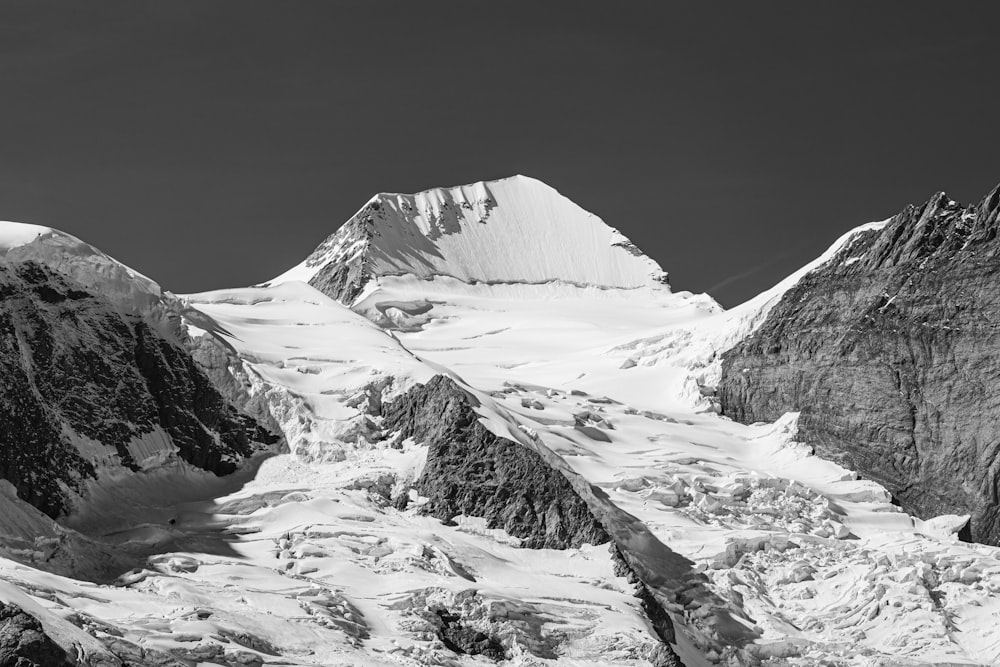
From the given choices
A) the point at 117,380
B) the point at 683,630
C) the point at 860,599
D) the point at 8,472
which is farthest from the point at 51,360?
the point at 860,599

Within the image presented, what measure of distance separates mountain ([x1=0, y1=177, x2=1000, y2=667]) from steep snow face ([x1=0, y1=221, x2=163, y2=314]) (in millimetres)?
201

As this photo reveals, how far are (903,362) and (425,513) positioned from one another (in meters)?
54.2

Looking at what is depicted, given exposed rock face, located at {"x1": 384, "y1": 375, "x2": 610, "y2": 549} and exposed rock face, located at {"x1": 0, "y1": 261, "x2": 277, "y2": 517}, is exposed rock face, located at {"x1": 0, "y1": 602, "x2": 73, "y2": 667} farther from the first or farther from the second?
exposed rock face, located at {"x1": 384, "y1": 375, "x2": 610, "y2": 549}

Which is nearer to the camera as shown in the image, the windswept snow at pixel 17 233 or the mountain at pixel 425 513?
the mountain at pixel 425 513

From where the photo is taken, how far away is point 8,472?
334 feet

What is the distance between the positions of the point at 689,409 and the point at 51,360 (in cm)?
6608

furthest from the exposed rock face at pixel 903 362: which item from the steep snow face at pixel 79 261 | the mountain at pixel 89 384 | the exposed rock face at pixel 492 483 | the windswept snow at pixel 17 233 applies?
the windswept snow at pixel 17 233

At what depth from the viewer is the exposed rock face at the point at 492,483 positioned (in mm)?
111250

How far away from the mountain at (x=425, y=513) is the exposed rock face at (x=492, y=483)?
17 cm

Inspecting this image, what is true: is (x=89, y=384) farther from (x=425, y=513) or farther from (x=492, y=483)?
(x=492, y=483)

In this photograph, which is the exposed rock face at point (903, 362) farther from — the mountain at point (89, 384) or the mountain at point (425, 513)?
the mountain at point (89, 384)

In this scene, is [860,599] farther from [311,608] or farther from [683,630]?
[311,608]

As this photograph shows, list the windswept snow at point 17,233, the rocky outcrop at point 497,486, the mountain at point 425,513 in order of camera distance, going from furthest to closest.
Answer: the windswept snow at point 17,233 < the rocky outcrop at point 497,486 < the mountain at point 425,513

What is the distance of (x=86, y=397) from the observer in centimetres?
11262
